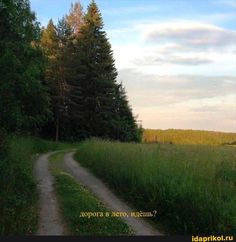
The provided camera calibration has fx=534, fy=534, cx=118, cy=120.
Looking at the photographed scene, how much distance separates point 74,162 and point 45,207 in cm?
1695

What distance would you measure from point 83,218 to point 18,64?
14.5 meters

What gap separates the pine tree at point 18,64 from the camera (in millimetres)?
24312

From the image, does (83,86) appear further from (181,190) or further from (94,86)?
(181,190)

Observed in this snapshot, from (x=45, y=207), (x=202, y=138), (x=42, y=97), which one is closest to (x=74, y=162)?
(x=42, y=97)

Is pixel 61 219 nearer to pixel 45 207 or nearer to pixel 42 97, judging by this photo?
pixel 45 207

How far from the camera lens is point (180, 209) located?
13.6 m

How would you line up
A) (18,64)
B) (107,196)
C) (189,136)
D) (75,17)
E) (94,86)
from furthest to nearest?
(189,136) < (75,17) < (94,86) < (18,64) < (107,196)

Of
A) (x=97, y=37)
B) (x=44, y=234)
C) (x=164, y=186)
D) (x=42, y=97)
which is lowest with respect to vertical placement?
(x=44, y=234)

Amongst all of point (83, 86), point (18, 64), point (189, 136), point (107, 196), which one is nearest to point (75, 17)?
point (83, 86)

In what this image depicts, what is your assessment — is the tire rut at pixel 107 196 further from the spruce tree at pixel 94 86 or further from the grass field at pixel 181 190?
the spruce tree at pixel 94 86

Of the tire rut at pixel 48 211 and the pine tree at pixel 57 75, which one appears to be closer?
the tire rut at pixel 48 211

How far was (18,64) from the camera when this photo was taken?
2669 cm

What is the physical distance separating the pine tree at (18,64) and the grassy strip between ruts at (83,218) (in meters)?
6.51

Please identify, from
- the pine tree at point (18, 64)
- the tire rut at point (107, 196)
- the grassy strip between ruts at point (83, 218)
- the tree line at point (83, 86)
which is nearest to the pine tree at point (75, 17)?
the tree line at point (83, 86)
